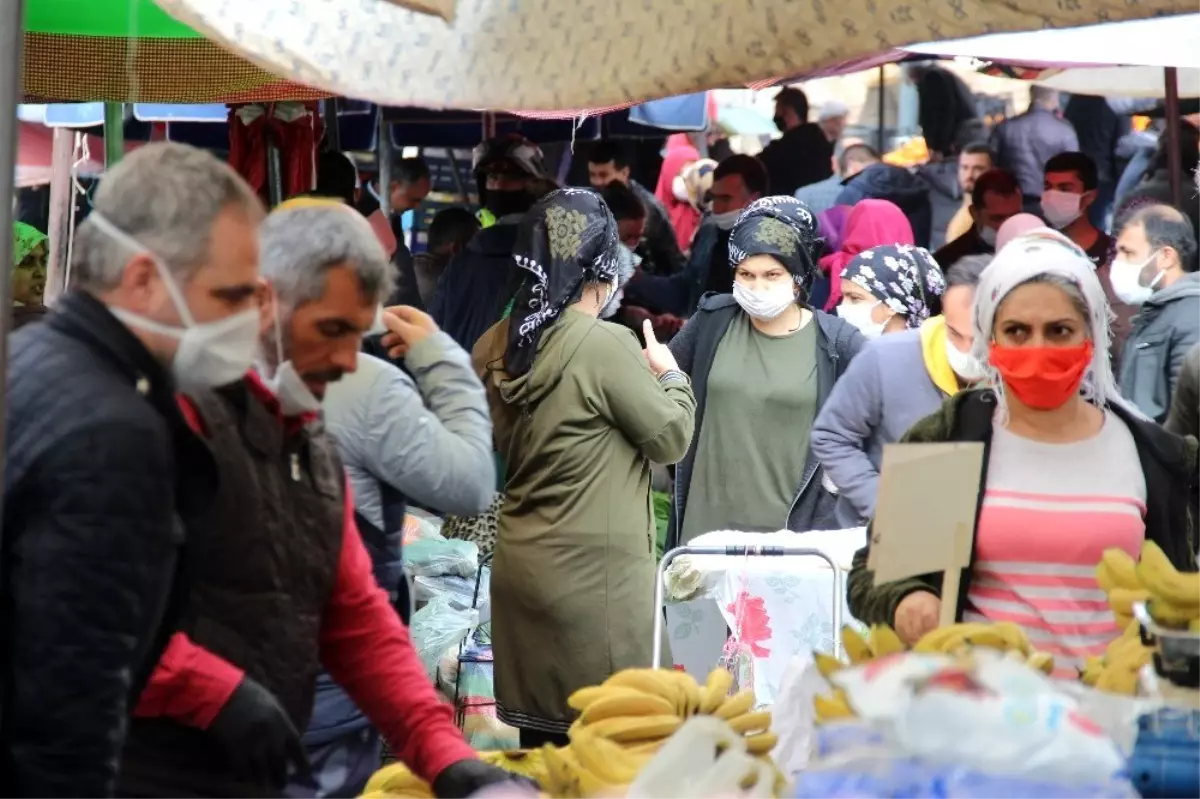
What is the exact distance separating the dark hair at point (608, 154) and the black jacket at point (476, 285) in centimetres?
273

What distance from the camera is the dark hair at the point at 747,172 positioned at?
975 centimetres

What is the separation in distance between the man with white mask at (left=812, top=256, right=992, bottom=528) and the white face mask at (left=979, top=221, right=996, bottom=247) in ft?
12.0

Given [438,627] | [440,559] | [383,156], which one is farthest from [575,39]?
[383,156]

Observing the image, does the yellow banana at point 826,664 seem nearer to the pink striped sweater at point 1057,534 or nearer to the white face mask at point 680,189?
the pink striped sweater at point 1057,534

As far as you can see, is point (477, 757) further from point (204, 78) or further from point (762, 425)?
point (762, 425)

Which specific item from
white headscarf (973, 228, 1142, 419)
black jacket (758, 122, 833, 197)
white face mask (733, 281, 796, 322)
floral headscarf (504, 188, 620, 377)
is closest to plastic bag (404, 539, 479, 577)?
floral headscarf (504, 188, 620, 377)

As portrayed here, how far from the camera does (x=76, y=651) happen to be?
2.19m

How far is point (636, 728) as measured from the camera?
260 centimetres

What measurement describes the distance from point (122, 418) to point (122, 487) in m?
0.08

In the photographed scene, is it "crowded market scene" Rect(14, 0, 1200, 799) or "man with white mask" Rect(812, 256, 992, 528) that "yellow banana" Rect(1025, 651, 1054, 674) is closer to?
"crowded market scene" Rect(14, 0, 1200, 799)

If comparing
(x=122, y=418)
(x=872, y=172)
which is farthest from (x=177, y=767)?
(x=872, y=172)

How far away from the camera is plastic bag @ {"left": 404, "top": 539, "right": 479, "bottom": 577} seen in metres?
6.23

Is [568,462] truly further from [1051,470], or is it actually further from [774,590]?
[1051,470]

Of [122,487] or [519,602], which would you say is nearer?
[122,487]
